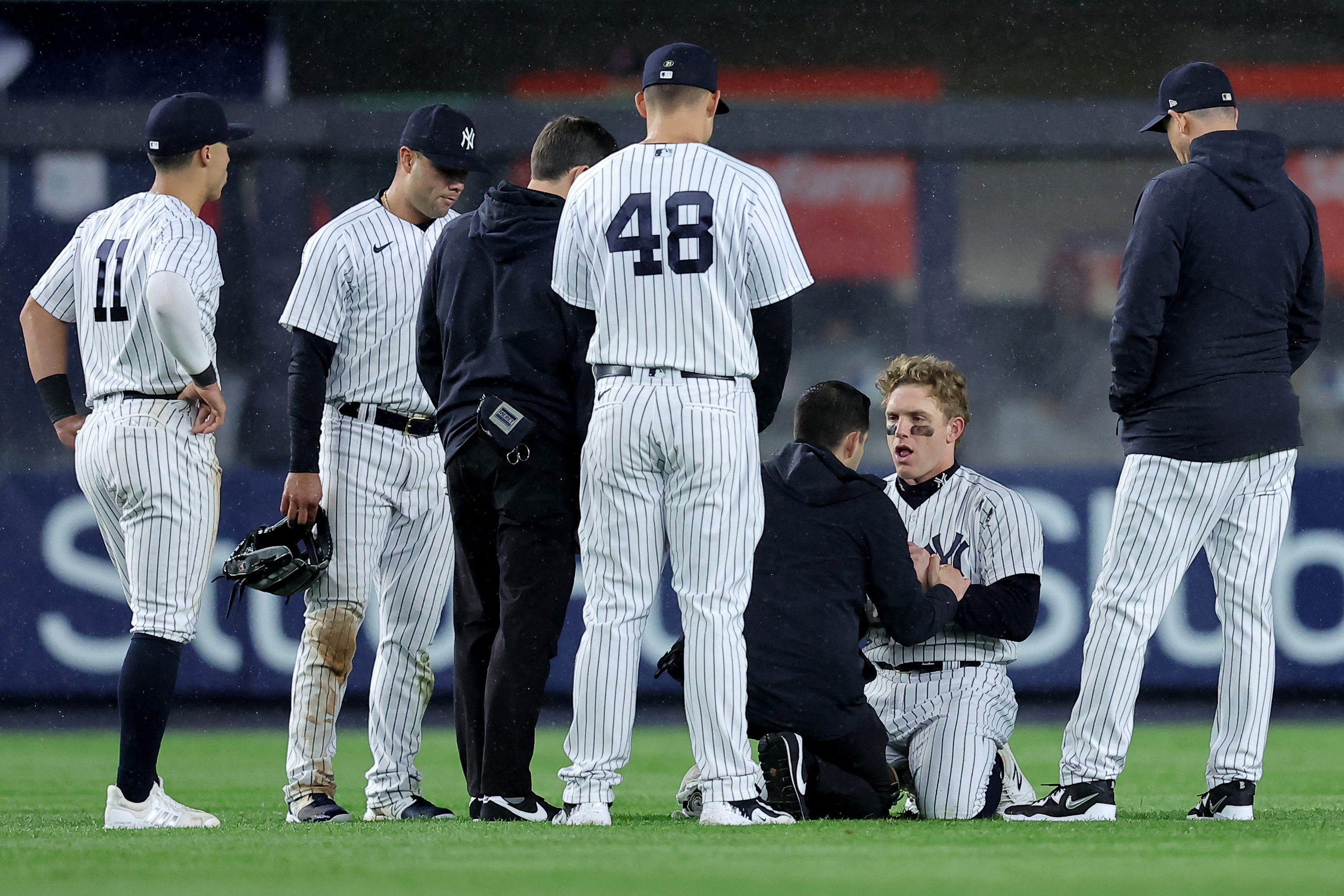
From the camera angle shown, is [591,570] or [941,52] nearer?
[591,570]

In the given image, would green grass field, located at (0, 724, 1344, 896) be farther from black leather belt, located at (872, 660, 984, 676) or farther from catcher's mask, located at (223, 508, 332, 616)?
catcher's mask, located at (223, 508, 332, 616)

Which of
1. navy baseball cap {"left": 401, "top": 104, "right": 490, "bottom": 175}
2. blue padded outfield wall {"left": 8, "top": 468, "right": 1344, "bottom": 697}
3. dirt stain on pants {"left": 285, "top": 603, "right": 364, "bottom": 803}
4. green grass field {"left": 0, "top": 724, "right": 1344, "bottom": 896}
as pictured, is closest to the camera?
green grass field {"left": 0, "top": 724, "right": 1344, "bottom": 896}

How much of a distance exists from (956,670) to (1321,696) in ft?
13.9

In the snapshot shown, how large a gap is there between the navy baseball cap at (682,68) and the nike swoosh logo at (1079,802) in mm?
1890

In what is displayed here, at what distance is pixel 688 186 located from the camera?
13.7 ft

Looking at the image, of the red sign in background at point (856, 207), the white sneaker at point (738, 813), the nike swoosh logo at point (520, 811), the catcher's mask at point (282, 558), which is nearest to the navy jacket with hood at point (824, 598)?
the white sneaker at point (738, 813)

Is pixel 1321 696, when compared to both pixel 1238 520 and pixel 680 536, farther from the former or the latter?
pixel 680 536

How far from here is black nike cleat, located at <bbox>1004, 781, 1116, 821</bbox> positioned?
4.43 metres

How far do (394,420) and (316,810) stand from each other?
41.1 inches

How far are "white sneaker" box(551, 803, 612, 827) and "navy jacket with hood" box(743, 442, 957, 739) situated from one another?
1.56 feet

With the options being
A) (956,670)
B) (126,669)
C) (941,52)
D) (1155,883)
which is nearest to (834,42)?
(941,52)

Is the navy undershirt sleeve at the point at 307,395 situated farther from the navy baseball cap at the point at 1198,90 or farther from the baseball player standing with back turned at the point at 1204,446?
the navy baseball cap at the point at 1198,90

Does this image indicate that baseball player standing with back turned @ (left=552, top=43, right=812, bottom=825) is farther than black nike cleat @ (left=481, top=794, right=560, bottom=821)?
No

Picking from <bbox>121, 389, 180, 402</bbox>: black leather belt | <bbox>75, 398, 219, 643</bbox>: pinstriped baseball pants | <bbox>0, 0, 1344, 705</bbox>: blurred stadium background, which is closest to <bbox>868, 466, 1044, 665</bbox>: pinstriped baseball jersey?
<bbox>75, 398, 219, 643</bbox>: pinstriped baseball pants
